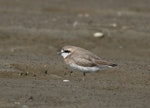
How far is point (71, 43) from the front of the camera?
1547 centimetres

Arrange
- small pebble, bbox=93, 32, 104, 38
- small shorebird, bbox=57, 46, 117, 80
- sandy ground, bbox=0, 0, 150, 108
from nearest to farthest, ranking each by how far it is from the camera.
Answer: sandy ground, bbox=0, 0, 150, 108, small shorebird, bbox=57, 46, 117, 80, small pebble, bbox=93, 32, 104, 38

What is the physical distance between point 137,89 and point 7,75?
214 centimetres

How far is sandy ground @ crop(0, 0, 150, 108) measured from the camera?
898cm

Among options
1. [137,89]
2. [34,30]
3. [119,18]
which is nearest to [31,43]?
[34,30]

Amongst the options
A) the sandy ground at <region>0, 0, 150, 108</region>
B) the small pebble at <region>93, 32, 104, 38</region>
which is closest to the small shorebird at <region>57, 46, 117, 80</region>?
the sandy ground at <region>0, 0, 150, 108</region>

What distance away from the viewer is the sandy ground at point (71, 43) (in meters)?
8.98

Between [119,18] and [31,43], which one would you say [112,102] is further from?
[119,18]

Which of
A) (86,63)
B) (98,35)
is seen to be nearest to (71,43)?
(98,35)

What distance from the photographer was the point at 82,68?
10.6 m

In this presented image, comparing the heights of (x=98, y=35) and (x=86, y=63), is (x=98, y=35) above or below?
below

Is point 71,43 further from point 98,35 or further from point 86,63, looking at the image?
point 86,63

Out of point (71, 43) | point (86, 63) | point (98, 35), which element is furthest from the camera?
point (98, 35)

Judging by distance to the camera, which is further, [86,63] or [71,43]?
[71,43]

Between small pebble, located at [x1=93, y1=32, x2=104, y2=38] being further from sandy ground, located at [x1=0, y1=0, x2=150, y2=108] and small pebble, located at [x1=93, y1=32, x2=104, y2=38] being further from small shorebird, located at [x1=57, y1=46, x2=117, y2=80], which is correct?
small shorebird, located at [x1=57, y1=46, x2=117, y2=80]
